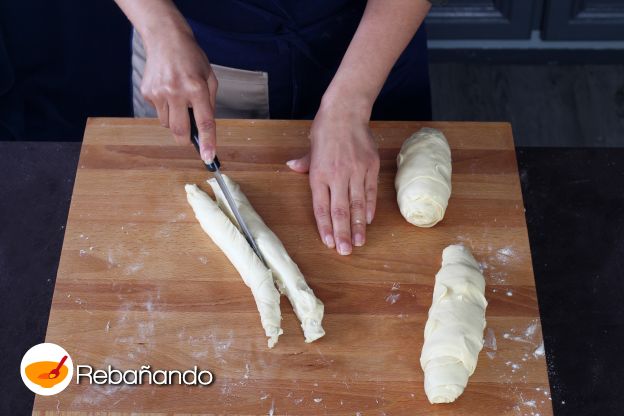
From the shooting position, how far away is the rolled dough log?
1.45 meters

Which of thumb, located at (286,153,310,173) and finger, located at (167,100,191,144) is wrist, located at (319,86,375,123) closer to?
thumb, located at (286,153,310,173)

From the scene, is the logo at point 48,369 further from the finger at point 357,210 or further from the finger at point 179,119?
the finger at point 357,210

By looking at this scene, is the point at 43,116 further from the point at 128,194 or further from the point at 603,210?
the point at 603,210

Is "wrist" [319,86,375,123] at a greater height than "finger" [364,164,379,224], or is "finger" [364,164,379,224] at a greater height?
"wrist" [319,86,375,123]

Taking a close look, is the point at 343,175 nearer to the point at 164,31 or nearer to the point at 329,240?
the point at 329,240

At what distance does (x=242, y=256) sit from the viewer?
153 centimetres

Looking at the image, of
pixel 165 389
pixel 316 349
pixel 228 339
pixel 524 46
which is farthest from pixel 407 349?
pixel 524 46

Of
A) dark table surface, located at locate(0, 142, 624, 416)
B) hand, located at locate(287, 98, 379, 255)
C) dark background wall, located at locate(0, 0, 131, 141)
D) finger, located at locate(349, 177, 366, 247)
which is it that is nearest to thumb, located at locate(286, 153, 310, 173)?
hand, located at locate(287, 98, 379, 255)

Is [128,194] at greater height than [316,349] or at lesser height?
greater

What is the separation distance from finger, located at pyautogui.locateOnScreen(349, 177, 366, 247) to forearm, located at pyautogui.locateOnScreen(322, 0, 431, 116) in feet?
0.60

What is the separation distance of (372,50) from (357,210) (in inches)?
14.9

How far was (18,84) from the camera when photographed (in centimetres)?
283

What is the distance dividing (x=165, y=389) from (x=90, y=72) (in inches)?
71.6

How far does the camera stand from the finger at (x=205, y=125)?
4.96ft
